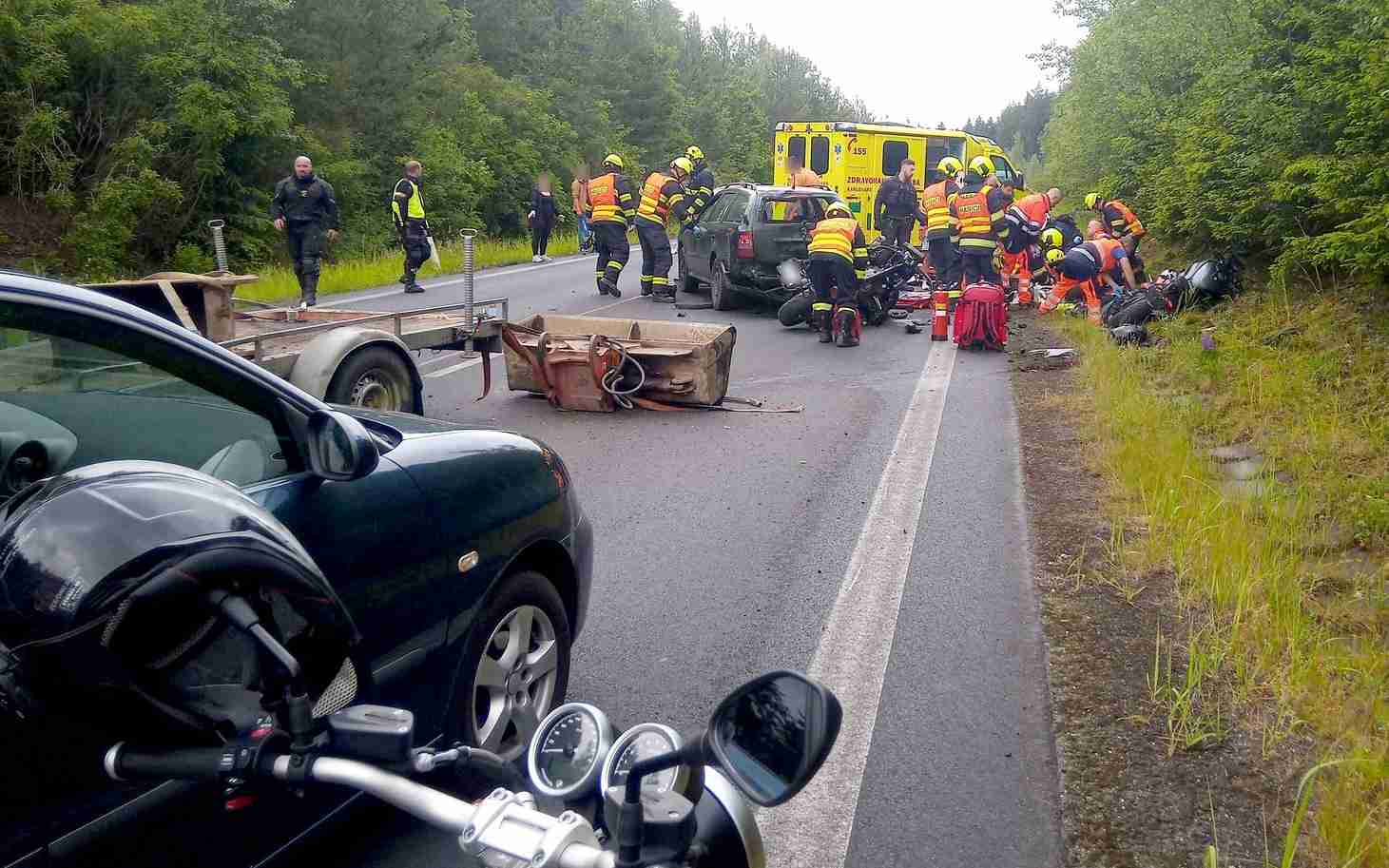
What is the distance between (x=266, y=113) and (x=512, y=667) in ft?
66.8

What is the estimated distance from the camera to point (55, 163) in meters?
18.5

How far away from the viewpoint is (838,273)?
43.5ft

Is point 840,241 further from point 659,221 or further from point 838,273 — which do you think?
point 659,221

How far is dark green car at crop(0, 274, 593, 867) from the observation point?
6.93ft

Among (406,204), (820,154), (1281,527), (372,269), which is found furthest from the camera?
(820,154)

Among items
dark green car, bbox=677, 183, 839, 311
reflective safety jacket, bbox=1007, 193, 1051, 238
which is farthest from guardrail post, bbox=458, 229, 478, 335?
reflective safety jacket, bbox=1007, 193, 1051, 238

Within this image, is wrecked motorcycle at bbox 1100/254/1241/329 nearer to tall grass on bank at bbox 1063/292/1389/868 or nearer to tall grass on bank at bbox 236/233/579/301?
tall grass on bank at bbox 1063/292/1389/868

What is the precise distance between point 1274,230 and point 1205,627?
7790mm

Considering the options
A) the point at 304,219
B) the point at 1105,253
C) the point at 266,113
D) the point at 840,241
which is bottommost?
the point at 1105,253

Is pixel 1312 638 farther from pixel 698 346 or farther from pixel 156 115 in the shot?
pixel 156 115

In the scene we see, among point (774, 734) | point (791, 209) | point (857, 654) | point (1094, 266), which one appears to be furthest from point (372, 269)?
point (774, 734)

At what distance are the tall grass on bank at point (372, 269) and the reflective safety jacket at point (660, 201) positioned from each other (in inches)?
116

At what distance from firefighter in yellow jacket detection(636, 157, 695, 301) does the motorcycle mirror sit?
50.9 ft

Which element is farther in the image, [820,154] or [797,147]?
[797,147]
